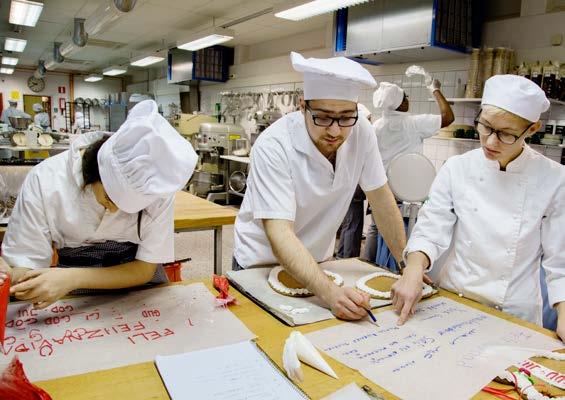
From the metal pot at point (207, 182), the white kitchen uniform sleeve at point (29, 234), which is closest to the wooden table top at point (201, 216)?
the white kitchen uniform sleeve at point (29, 234)

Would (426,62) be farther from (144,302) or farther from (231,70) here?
(231,70)

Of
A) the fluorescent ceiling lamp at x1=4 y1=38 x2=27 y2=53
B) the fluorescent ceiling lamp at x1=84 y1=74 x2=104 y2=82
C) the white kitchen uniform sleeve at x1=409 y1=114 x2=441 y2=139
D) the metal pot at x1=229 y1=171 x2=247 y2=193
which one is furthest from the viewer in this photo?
the fluorescent ceiling lamp at x1=84 y1=74 x2=104 y2=82

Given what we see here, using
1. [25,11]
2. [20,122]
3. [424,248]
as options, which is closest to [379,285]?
[424,248]

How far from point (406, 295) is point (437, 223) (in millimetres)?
378

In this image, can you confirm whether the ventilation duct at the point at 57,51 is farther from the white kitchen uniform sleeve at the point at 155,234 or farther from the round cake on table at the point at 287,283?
the round cake on table at the point at 287,283

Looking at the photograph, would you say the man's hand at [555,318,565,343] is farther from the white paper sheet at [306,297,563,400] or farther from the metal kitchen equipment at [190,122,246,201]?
the metal kitchen equipment at [190,122,246,201]

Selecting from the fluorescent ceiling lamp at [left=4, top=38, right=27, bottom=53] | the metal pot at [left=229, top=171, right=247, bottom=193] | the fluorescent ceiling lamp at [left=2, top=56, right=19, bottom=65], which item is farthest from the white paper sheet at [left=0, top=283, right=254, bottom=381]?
the fluorescent ceiling lamp at [left=2, top=56, right=19, bottom=65]

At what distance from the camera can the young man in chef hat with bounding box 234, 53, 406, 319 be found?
49.7 inches

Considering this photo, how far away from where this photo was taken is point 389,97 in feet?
11.5

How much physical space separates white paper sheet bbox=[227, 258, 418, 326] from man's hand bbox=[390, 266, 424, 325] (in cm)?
6

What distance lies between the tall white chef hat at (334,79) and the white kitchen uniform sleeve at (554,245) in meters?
0.69

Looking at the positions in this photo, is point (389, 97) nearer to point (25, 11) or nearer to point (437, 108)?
point (437, 108)

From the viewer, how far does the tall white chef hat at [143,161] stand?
1.00m

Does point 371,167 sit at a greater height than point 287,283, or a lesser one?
greater
